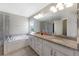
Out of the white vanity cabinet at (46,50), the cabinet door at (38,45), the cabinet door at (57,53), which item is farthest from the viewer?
the cabinet door at (38,45)

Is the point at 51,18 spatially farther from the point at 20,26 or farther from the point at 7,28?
the point at 7,28

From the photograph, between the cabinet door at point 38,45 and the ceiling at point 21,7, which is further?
the cabinet door at point 38,45

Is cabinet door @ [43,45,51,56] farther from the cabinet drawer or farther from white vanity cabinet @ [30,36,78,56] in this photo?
the cabinet drawer

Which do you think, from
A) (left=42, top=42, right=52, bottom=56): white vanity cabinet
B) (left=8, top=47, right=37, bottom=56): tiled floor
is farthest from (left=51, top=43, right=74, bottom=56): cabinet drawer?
(left=8, top=47, right=37, bottom=56): tiled floor

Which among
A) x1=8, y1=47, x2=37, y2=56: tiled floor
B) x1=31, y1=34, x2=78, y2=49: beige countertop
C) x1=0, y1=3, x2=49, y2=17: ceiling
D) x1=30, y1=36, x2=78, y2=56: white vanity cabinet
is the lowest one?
x1=8, y1=47, x2=37, y2=56: tiled floor

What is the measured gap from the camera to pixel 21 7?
4.57 feet

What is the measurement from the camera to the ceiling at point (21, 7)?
136cm

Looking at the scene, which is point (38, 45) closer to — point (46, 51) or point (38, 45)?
point (38, 45)

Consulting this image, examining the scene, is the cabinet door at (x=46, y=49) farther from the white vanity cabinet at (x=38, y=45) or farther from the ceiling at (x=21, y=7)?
the ceiling at (x=21, y=7)

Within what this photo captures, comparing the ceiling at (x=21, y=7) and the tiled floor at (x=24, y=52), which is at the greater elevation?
the ceiling at (x=21, y=7)

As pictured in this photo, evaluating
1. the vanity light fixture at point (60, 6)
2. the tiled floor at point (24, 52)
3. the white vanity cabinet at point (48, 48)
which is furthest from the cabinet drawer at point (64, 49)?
the vanity light fixture at point (60, 6)

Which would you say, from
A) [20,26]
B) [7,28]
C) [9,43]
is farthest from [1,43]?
[20,26]

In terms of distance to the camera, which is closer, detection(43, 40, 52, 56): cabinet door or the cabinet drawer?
the cabinet drawer

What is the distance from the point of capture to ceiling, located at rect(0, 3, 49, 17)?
136 cm
